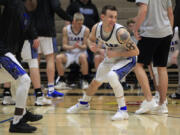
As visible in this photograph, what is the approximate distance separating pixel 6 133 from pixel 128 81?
15.2 feet

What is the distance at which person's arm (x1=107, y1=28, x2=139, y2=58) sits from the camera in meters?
4.20

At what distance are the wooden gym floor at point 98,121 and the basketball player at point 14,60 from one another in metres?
0.16

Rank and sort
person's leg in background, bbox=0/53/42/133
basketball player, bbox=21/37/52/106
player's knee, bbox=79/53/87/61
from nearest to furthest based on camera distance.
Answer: person's leg in background, bbox=0/53/42/133 → basketball player, bbox=21/37/52/106 → player's knee, bbox=79/53/87/61

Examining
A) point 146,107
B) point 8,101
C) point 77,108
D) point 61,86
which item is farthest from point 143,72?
point 61,86

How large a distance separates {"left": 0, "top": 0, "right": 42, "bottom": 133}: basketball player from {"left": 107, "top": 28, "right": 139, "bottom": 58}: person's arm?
1112 mm

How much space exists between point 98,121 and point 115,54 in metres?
0.78

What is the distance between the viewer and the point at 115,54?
14.3 feet

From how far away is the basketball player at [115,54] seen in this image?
4207 mm

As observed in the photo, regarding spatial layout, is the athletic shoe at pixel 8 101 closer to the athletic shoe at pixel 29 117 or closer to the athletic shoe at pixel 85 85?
the athletic shoe at pixel 29 117

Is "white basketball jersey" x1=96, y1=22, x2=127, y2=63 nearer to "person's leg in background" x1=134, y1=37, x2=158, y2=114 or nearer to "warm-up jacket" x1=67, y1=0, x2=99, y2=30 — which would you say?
"person's leg in background" x1=134, y1=37, x2=158, y2=114

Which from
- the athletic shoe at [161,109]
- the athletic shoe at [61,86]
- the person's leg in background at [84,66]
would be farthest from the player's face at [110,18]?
the athletic shoe at [61,86]

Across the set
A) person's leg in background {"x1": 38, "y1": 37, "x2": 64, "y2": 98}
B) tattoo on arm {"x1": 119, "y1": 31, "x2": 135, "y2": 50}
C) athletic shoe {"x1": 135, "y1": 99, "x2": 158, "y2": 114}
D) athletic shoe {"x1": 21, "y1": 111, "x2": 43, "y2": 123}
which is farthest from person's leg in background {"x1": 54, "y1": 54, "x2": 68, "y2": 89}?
athletic shoe {"x1": 21, "y1": 111, "x2": 43, "y2": 123}

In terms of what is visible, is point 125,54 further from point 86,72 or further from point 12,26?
point 86,72

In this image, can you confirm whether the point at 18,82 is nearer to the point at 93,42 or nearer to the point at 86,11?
the point at 93,42
